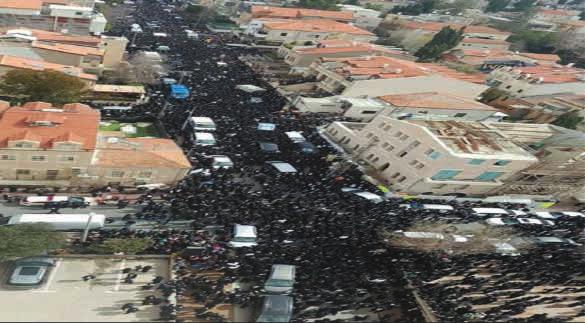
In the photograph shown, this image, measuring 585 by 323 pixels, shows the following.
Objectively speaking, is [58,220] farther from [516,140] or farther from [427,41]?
[427,41]

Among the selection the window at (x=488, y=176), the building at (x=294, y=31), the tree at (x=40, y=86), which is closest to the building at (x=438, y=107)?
the window at (x=488, y=176)

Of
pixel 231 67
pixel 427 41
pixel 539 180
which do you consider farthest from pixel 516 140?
pixel 427 41

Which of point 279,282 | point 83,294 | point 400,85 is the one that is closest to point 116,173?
point 83,294

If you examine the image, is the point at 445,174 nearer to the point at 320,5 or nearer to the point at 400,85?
the point at 400,85

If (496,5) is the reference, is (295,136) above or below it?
below

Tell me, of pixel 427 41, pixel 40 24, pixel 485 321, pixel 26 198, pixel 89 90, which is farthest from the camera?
pixel 427 41

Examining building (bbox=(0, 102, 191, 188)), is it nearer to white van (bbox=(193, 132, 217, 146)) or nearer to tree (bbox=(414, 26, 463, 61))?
white van (bbox=(193, 132, 217, 146))
